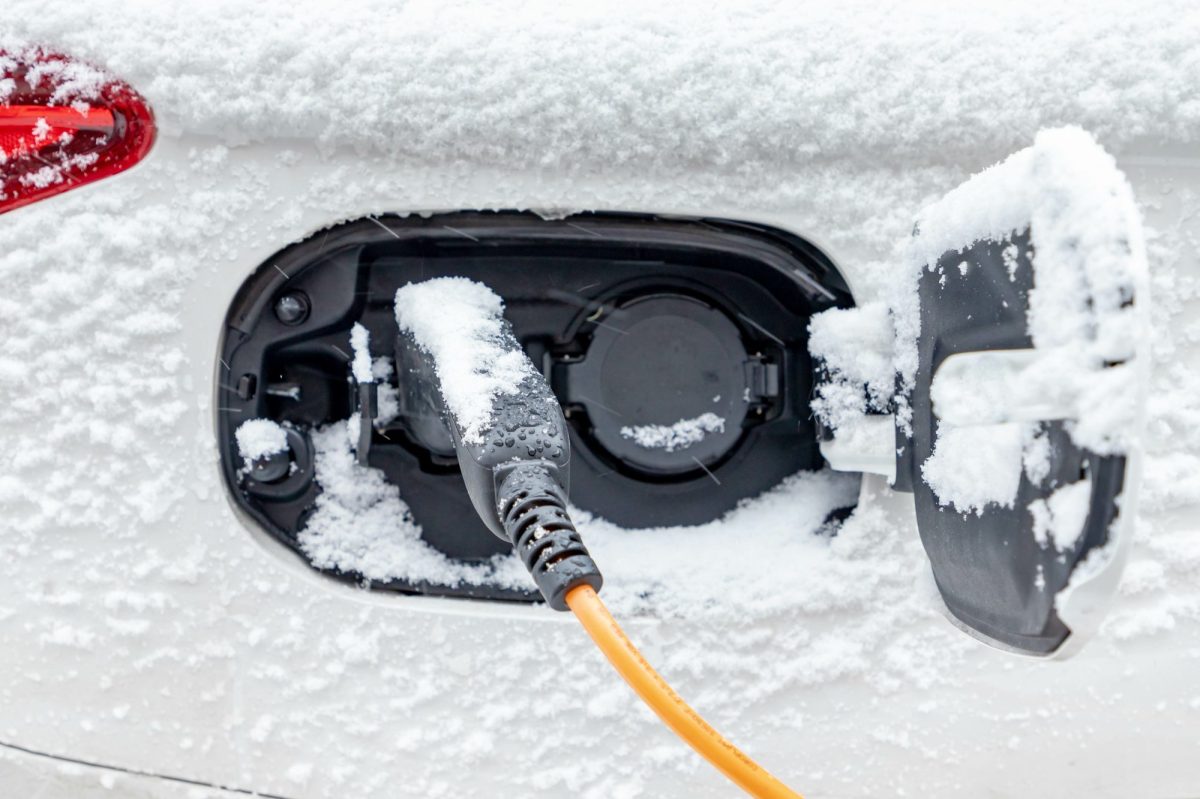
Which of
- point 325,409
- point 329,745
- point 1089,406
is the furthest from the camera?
point 325,409

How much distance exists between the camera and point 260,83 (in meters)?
0.83

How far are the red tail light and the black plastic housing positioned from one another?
16cm

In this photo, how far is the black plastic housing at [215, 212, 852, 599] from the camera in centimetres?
94

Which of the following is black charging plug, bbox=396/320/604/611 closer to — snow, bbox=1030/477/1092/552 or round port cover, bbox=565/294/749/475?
round port cover, bbox=565/294/749/475

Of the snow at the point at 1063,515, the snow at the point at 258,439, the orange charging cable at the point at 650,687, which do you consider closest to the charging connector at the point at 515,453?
the orange charging cable at the point at 650,687

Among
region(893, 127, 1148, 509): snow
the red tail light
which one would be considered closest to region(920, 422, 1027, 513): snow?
Result: region(893, 127, 1148, 509): snow

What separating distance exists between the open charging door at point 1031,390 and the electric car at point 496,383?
1 cm

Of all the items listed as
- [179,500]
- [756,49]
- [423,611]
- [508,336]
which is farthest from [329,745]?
[756,49]

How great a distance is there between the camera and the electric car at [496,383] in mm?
829

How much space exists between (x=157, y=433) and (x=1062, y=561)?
75 cm

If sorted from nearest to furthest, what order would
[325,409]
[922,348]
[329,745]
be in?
1. [922,348]
2. [329,745]
3. [325,409]

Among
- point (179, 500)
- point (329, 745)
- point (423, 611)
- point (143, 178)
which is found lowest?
point (329, 745)

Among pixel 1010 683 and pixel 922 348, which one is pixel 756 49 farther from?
pixel 1010 683

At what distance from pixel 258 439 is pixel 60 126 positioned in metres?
0.33
